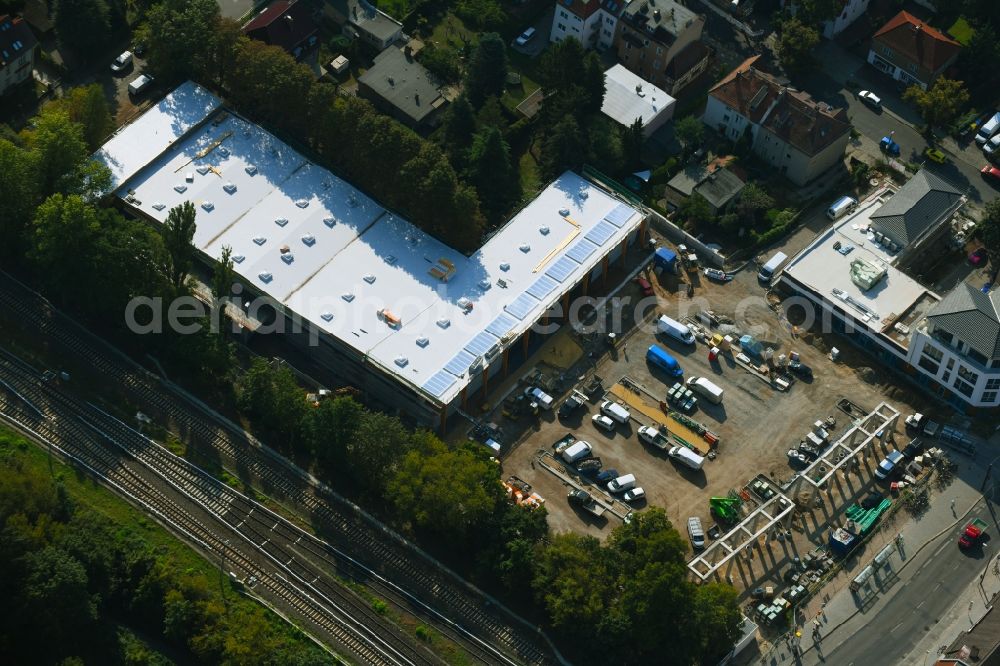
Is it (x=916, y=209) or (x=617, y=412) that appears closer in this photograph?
(x=617, y=412)

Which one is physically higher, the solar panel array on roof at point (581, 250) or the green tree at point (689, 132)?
the green tree at point (689, 132)

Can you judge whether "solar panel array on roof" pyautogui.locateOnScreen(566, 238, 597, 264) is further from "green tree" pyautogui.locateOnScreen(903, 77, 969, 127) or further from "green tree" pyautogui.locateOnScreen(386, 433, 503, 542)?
"green tree" pyautogui.locateOnScreen(903, 77, 969, 127)

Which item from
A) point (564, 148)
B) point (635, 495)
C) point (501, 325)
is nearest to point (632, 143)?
point (564, 148)

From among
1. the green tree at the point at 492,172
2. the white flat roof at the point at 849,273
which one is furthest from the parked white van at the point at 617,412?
the green tree at the point at 492,172

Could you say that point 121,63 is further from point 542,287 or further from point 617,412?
point 617,412

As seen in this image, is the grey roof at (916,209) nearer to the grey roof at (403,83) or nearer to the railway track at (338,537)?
the grey roof at (403,83)

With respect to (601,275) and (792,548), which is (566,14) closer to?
(601,275)

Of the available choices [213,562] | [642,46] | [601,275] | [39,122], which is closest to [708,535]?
[601,275]
